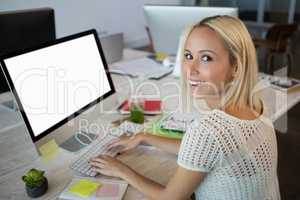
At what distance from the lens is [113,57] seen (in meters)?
2.39

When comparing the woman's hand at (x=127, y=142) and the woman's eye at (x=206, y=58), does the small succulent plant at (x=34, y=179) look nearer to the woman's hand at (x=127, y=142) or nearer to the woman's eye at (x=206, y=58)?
the woman's hand at (x=127, y=142)

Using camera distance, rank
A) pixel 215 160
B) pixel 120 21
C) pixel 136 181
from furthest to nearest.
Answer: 1. pixel 120 21
2. pixel 136 181
3. pixel 215 160

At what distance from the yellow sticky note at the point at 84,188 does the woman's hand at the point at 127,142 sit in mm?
218

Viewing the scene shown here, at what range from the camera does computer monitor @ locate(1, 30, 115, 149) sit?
107 cm

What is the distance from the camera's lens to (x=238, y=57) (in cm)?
96

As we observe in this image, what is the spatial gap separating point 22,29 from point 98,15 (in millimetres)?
2645

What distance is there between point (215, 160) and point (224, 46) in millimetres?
331

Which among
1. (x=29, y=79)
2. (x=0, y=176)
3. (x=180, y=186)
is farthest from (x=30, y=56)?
(x=180, y=186)

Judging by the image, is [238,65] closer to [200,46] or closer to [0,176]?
[200,46]

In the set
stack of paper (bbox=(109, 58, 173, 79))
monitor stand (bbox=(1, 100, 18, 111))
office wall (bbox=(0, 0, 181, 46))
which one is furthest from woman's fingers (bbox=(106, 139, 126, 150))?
office wall (bbox=(0, 0, 181, 46))

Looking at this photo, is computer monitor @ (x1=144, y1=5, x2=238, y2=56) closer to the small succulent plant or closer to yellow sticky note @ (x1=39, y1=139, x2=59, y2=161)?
yellow sticky note @ (x1=39, y1=139, x2=59, y2=161)

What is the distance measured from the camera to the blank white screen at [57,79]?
1.09 m

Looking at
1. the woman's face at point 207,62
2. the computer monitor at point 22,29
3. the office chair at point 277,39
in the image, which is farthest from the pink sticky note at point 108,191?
the office chair at point 277,39

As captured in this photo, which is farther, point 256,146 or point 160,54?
point 160,54
